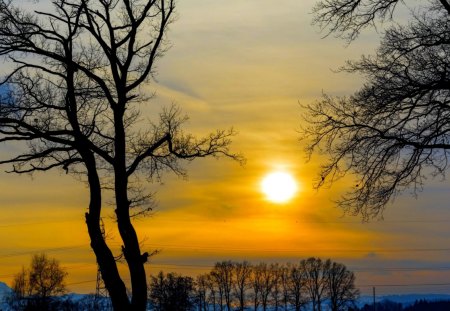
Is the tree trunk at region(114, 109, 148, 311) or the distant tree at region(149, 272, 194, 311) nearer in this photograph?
the tree trunk at region(114, 109, 148, 311)

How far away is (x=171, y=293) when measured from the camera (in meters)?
119

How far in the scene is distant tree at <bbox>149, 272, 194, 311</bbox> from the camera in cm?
11092

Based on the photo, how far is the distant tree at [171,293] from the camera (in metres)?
111

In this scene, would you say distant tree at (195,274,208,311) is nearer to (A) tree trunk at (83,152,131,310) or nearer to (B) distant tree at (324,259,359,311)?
(B) distant tree at (324,259,359,311)

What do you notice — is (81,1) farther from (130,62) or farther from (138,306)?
(138,306)

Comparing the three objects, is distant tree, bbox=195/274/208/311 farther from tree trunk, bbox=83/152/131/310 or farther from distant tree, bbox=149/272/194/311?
tree trunk, bbox=83/152/131/310

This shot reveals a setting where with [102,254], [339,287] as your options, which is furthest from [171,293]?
[102,254]

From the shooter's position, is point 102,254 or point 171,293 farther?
point 171,293

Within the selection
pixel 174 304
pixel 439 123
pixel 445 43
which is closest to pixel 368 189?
pixel 439 123

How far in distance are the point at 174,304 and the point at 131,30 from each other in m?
89.5

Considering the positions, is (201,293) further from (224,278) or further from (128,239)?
(128,239)

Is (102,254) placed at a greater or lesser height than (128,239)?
lesser

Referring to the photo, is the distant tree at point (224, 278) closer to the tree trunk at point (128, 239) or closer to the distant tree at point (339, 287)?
the distant tree at point (339, 287)

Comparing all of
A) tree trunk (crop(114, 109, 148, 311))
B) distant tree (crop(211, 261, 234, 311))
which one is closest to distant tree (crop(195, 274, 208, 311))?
distant tree (crop(211, 261, 234, 311))
